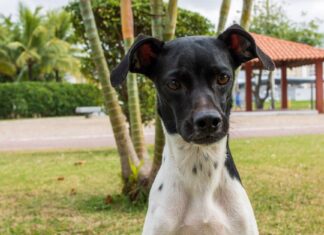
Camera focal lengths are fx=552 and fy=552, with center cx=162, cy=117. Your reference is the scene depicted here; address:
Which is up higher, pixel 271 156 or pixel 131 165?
pixel 131 165

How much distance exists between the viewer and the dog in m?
3.04

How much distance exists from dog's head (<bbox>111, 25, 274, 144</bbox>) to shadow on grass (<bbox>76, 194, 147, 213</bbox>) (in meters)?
2.84

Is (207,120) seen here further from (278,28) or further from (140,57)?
(278,28)

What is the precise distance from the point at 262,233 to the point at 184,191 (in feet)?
6.80

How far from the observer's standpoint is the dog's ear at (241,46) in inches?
134

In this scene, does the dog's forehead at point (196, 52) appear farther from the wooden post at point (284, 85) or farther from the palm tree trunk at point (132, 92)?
the wooden post at point (284, 85)

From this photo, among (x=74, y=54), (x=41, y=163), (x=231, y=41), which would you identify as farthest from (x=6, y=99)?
(x=231, y=41)

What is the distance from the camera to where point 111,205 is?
20.6ft

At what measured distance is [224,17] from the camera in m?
5.91

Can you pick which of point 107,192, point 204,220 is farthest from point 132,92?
point 204,220

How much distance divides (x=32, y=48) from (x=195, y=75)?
40.1m

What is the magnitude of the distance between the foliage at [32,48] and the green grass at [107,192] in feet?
101

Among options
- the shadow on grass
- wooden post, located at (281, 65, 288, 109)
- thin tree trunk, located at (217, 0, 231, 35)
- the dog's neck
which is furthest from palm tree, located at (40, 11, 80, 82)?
the dog's neck

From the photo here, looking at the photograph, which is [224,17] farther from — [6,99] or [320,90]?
[6,99]
